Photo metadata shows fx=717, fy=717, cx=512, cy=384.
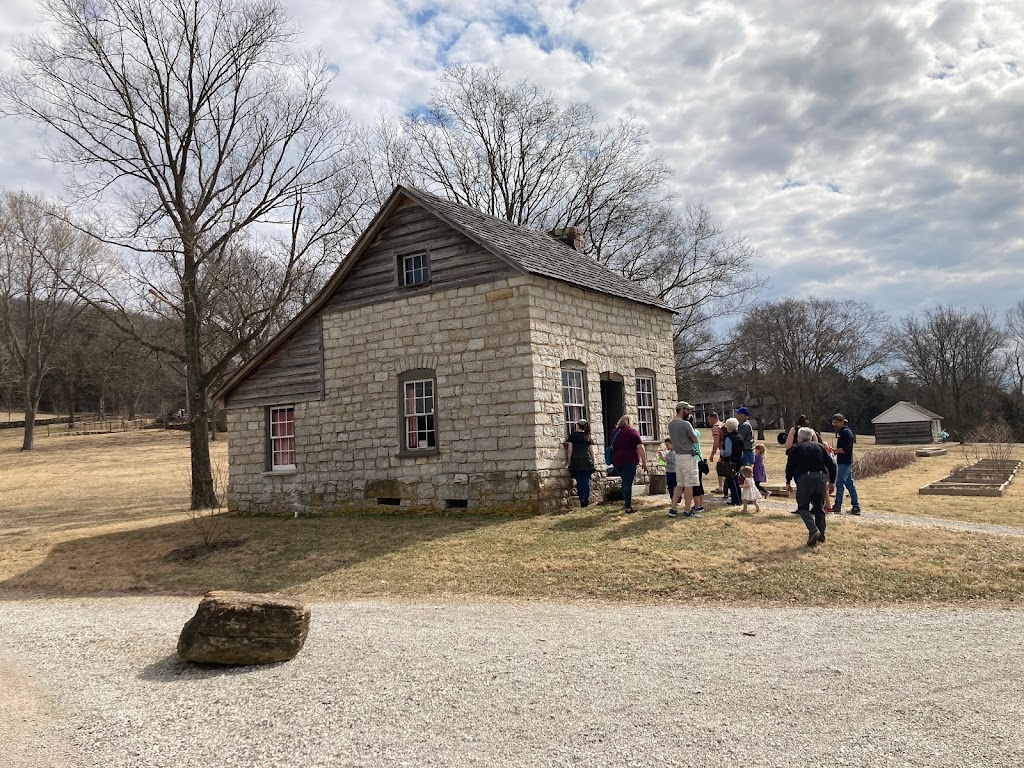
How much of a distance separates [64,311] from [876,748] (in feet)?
162

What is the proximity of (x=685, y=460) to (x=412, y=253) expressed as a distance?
24.6ft

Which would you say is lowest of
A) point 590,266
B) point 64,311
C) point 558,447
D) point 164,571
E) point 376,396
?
point 164,571

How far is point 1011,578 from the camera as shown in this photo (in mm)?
8609

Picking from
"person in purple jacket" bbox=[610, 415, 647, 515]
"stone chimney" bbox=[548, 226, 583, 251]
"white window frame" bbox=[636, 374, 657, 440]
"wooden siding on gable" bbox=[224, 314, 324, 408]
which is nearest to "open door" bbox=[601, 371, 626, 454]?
"white window frame" bbox=[636, 374, 657, 440]

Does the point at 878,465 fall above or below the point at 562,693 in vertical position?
below

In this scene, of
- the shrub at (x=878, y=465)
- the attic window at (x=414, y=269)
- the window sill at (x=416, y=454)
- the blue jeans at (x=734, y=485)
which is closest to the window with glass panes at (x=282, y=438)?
the window sill at (x=416, y=454)

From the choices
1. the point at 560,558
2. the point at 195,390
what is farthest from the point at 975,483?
the point at 195,390

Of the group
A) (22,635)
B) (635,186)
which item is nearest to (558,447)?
(22,635)

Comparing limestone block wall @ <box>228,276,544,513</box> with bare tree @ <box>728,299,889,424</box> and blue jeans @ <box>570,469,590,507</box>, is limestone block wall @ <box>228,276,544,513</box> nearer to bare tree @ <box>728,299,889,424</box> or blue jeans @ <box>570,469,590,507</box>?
blue jeans @ <box>570,469,590,507</box>

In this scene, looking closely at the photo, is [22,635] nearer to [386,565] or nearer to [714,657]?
[386,565]

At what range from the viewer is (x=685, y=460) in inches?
480

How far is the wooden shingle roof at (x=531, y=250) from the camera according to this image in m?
14.5

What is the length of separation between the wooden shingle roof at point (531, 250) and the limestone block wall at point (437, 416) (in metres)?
0.86

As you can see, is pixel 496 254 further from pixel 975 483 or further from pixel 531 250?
pixel 975 483
